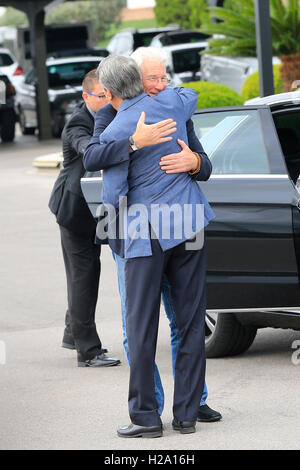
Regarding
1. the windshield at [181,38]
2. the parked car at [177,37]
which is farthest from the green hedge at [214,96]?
the windshield at [181,38]

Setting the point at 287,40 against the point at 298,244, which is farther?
the point at 287,40

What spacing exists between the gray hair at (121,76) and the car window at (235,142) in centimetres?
133

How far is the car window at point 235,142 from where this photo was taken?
Result: 6242 mm

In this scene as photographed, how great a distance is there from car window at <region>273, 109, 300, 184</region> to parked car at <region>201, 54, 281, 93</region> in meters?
13.9

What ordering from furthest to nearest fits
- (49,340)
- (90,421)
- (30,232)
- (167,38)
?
(167,38) < (30,232) < (49,340) < (90,421)

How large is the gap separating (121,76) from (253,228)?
1.37m

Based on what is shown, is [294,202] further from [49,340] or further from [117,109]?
[49,340]

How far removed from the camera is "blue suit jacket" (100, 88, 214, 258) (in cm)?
503

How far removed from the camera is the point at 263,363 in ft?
21.6

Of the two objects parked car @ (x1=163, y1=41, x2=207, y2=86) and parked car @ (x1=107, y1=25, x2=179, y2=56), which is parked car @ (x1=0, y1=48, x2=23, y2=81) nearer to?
parked car @ (x1=107, y1=25, x2=179, y2=56)

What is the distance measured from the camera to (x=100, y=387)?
20.6 feet

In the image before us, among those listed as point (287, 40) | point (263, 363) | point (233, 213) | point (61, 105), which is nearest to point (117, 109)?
point (233, 213)

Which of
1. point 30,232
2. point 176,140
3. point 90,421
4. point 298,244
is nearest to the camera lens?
point 176,140

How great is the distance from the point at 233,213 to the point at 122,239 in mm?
1070
